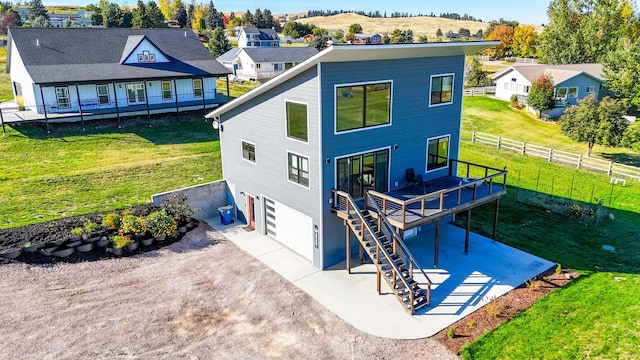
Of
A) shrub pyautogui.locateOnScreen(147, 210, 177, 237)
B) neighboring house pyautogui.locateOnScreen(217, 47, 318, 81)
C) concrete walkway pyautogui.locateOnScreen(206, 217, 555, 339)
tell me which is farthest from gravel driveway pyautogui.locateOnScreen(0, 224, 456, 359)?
neighboring house pyautogui.locateOnScreen(217, 47, 318, 81)

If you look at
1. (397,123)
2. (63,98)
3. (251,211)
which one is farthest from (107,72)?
(397,123)

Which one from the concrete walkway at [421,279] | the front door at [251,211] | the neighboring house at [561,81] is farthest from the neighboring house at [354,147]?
the neighboring house at [561,81]

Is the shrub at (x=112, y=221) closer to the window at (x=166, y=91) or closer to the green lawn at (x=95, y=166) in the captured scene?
the green lawn at (x=95, y=166)

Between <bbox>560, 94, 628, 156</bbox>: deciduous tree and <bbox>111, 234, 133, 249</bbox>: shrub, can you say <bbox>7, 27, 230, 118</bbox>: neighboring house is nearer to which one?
<bbox>111, 234, 133, 249</bbox>: shrub

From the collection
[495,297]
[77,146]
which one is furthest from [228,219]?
[77,146]

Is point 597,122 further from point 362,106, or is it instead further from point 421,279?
point 362,106
